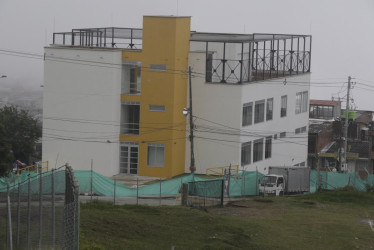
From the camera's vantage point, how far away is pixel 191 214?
2445 cm

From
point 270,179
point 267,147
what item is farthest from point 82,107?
point 267,147

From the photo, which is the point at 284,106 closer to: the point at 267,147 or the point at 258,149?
the point at 267,147

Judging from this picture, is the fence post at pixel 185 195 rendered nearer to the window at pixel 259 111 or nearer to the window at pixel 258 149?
the window at pixel 258 149

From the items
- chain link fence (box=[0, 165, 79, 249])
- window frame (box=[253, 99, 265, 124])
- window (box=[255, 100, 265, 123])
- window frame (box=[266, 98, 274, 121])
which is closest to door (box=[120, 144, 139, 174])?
window frame (box=[253, 99, 265, 124])

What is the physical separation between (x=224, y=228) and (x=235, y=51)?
112 feet

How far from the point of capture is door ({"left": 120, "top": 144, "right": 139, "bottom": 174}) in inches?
1966

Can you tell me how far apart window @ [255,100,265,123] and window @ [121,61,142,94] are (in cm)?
922

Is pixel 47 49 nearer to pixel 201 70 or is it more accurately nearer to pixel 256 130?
pixel 201 70

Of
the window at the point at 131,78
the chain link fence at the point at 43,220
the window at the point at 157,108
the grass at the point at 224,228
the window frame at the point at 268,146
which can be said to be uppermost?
the window at the point at 131,78

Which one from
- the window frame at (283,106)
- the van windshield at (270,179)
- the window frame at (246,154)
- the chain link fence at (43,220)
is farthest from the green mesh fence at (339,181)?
the chain link fence at (43,220)

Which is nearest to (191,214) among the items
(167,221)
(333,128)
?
(167,221)

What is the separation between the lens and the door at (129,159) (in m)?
49.9

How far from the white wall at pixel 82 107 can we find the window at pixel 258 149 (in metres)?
10.5

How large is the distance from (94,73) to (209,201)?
66.2ft
